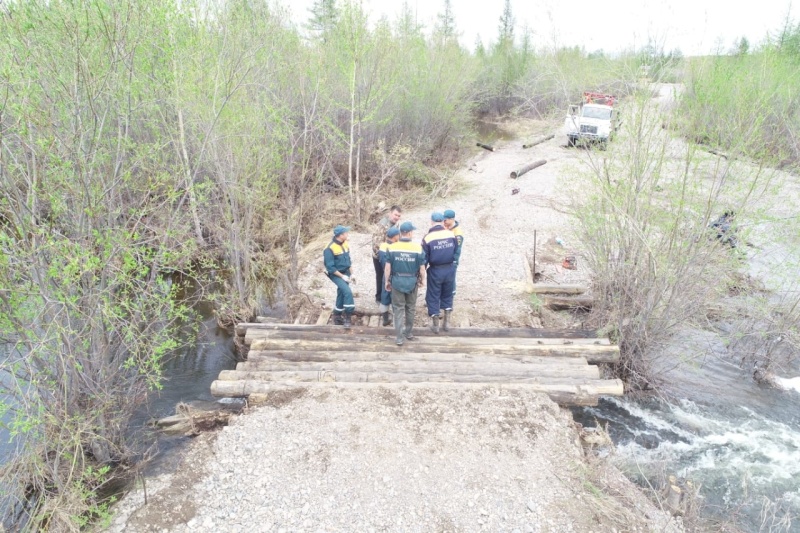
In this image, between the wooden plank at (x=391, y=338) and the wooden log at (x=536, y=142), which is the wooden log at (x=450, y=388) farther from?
the wooden log at (x=536, y=142)

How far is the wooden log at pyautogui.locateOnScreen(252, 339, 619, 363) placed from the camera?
711cm

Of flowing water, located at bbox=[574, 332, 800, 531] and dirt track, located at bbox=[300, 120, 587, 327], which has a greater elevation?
dirt track, located at bbox=[300, 120, 587, 327]

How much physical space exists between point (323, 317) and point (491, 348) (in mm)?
3205

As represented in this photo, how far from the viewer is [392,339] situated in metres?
7.42

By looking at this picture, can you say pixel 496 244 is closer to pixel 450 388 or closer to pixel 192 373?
pixel 450 388

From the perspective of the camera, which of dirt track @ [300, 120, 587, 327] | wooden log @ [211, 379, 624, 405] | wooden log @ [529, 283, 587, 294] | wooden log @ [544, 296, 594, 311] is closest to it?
wooden log @ [211, 379, 624, 405]

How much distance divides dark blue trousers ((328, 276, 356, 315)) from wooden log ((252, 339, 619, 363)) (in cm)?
95

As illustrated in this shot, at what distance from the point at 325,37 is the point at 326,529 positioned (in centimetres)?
1553

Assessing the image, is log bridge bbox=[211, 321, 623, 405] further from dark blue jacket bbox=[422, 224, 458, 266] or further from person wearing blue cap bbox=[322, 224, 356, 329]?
dark blue jacket bbox=[422, 224, 458, 266]

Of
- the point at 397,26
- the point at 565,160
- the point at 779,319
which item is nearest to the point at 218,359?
the point at 779,319

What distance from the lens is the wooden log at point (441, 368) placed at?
6.58 metres

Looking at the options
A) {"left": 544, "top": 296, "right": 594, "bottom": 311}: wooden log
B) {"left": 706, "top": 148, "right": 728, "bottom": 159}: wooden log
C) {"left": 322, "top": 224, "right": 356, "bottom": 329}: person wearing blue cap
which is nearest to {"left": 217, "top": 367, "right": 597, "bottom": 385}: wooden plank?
{"left": 322, "top": 224, "right": 356, "bottom": 329}: person wearing blue cap

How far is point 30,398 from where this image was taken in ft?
14.9

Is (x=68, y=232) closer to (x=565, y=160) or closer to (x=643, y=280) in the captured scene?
(x=643, y=280)
